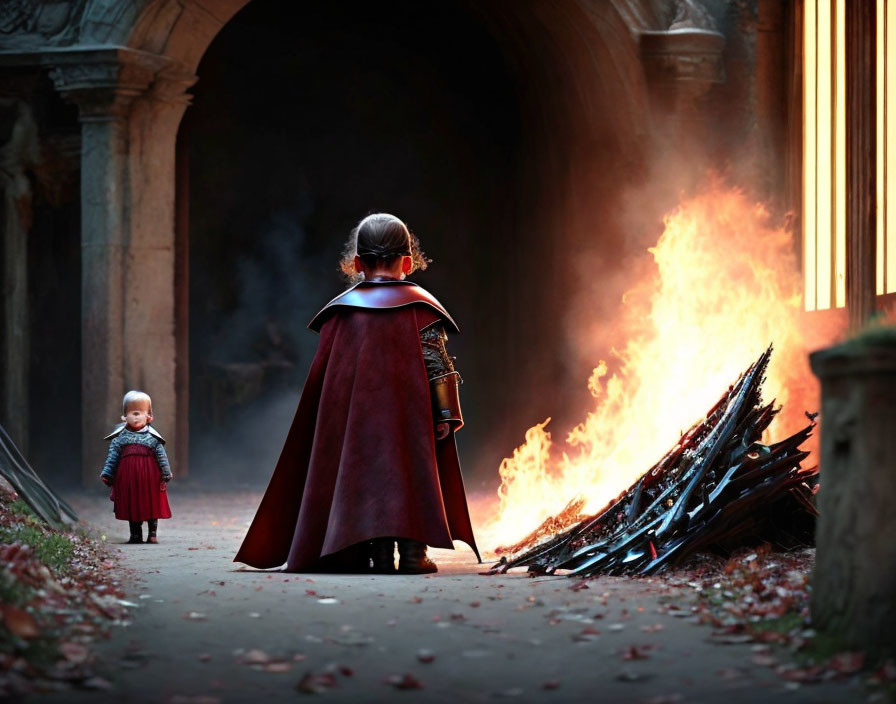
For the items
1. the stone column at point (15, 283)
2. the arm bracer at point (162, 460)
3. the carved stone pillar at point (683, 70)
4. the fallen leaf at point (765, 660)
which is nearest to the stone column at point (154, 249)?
the stone column at point (15, 283)

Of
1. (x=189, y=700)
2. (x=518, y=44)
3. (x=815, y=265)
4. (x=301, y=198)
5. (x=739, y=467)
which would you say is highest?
(x=518, y=44)

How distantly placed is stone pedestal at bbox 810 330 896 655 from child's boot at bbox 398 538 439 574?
8.79 ft

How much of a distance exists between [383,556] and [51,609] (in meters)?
2.27

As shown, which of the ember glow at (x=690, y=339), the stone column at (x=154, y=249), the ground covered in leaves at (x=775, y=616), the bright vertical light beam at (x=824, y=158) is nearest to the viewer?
the ground covered in leaves at (x=775, y=616)

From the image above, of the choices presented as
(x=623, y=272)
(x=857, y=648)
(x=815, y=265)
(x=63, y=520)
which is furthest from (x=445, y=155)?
(x=857, y=648)

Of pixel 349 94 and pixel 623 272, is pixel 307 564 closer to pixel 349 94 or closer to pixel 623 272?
pixel 623 272

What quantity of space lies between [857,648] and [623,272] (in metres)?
7.72

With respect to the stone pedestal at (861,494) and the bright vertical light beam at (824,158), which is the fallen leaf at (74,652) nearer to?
the stone pedestal at (861,494)

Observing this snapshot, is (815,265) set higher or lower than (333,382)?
higher

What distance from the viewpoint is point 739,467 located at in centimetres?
696

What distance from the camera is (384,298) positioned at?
23.6 feet

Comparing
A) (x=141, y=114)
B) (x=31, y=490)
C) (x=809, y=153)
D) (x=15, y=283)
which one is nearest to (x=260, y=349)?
(x=15, y=283)

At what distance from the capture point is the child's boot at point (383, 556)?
7.06 m

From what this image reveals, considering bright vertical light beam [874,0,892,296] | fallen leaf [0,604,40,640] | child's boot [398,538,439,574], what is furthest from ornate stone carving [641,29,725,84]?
fallen leaf [0,604,40,640]
